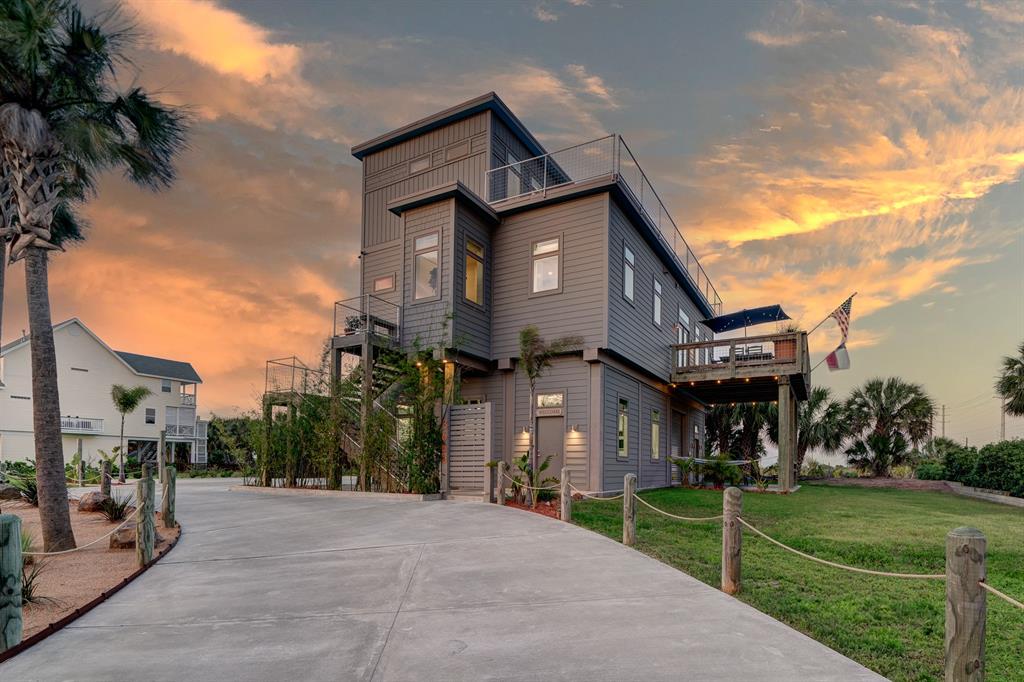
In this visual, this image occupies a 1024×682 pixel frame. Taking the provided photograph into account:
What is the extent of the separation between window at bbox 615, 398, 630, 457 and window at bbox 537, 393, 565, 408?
1.93m

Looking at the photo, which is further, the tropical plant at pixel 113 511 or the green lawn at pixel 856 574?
the tropical plant at pixel 113 511

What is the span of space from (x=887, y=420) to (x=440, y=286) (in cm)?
2647

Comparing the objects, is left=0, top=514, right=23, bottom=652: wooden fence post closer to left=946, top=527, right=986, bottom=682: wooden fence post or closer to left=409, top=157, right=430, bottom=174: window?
left=946, top=527, right=986, bottom=682: wooden fence post

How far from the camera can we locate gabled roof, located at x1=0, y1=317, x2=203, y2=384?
33.1m

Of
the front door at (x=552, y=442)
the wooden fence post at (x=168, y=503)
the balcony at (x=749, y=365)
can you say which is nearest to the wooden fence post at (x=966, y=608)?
the wooden fence post at (x=168, y=503)

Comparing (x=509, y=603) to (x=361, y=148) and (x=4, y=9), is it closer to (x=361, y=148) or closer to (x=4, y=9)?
(x=4, y=9)

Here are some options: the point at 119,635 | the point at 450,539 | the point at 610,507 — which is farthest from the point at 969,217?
the point at 119,635

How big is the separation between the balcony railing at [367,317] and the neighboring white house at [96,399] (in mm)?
22542

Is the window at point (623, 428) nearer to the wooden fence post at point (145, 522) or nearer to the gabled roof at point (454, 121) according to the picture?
the gabled roof at point (454, 121)

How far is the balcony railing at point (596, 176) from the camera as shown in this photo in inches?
602

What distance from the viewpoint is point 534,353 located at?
14172mm

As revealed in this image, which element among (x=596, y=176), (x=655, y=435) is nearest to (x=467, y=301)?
(x=596, y=176)

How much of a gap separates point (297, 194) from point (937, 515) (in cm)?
1999

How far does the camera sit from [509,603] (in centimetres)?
503
